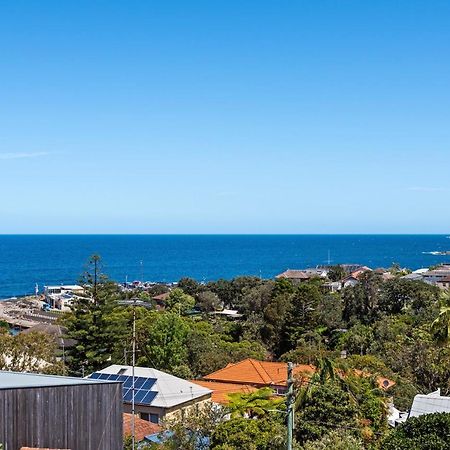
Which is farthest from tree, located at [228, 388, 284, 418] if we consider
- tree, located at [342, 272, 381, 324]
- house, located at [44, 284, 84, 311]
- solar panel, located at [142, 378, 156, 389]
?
house, located at [44, 284, 84, 311]

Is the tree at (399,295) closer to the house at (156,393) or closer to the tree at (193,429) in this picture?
the house at (156,393)

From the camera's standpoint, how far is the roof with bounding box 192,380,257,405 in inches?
944

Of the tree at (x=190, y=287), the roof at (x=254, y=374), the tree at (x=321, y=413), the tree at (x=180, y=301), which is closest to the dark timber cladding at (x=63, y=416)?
the tree at (x=321, y=413)

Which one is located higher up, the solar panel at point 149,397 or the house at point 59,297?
the solar panel at point 149,397

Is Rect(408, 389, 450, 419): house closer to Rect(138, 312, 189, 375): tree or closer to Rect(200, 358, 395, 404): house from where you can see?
Rect(200, 358, 395, 404): house

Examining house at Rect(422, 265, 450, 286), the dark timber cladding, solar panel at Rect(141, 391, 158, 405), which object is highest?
the dark timber cladding

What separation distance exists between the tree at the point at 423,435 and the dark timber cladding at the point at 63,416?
5.38 meters

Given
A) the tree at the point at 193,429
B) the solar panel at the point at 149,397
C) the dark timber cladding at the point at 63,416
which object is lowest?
the solar panel at the point at 149,397

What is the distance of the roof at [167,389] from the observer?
70.5 ft

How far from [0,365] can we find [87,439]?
12637 mm

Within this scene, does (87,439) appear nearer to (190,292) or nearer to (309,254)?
(190,292)

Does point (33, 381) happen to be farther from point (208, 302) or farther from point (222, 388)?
point (208, 302)

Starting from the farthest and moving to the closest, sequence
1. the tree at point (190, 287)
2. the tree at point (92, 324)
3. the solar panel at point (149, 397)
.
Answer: the tree at point (190, 287)
the tree at point (92, 324)
the solar panel at point (149, 397)

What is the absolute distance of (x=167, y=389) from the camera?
2216 cm
